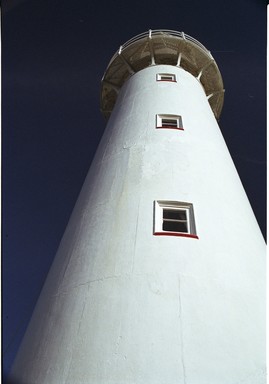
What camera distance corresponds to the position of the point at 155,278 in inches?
249

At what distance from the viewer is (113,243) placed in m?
7.21

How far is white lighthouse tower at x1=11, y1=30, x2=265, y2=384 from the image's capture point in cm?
544

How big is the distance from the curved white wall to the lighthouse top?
27.8 feet

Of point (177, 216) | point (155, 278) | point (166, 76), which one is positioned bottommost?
point (155, 278)

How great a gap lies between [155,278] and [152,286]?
0.52 ft

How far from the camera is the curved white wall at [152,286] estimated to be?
17.8ft

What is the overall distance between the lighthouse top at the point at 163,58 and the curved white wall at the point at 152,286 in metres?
8.48

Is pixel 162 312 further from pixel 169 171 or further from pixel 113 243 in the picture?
pixel 169 171

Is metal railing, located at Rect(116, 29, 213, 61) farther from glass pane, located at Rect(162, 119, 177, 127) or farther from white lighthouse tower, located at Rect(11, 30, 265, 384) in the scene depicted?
white lighthouse tower, located at Rect(11, 30, 265, 384)

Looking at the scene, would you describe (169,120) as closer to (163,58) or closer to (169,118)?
(169,118)

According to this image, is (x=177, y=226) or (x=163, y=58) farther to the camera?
(x=163, y=58)

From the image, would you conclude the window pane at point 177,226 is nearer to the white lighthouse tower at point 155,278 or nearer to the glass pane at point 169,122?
the white lighthouse tower at point 155,278

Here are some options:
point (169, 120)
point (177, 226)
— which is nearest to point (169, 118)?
point (169, 120)

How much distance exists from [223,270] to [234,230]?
4.13 ft
